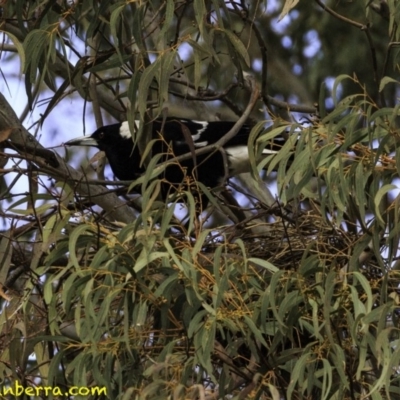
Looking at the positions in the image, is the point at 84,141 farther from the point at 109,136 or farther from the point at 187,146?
the point at 187,146

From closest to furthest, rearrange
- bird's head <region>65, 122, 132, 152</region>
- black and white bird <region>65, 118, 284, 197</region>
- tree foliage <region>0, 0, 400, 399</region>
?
tree foliage <region>0, 0, 400, 399</region> → black and white bird <region>65, 118, 284, 197</region> → bird's head <region>65, 122, 132, 152</region>

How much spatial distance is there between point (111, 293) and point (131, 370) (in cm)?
24

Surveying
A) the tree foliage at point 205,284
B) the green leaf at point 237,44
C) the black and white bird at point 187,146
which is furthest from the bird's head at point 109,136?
the green leaf at point 237,44

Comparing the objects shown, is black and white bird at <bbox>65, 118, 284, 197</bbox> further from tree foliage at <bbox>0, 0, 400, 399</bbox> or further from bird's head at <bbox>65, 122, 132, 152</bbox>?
tree foliage at <bbox>0, 0, 400, 399</bbox>

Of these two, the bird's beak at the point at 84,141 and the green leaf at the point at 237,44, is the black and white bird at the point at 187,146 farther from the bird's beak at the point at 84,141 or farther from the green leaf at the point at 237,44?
the green leaf at the point at 237,44

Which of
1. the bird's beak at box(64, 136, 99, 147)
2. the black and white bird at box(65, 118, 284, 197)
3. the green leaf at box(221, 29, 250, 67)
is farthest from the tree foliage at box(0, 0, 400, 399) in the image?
the bird's beak at box(64, 136, 99, 147)

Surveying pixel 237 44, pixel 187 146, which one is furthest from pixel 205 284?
pixel 187 146

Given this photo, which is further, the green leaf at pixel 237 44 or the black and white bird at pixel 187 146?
the black and white bird at pixel 187 146

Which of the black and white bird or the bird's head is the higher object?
the bird's head

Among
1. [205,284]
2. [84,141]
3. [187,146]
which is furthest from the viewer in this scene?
[84,141]

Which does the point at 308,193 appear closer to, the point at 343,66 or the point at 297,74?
the point at 343,66

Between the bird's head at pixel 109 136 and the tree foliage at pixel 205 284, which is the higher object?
the bird's head at pixel 109 136

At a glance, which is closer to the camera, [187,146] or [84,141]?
[187,146]

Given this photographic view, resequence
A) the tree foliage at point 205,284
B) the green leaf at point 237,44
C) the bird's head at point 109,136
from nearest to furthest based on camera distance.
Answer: the tree foliage at point 205,284
the green leaf at point 237,44
the bird's head at point 109,136
